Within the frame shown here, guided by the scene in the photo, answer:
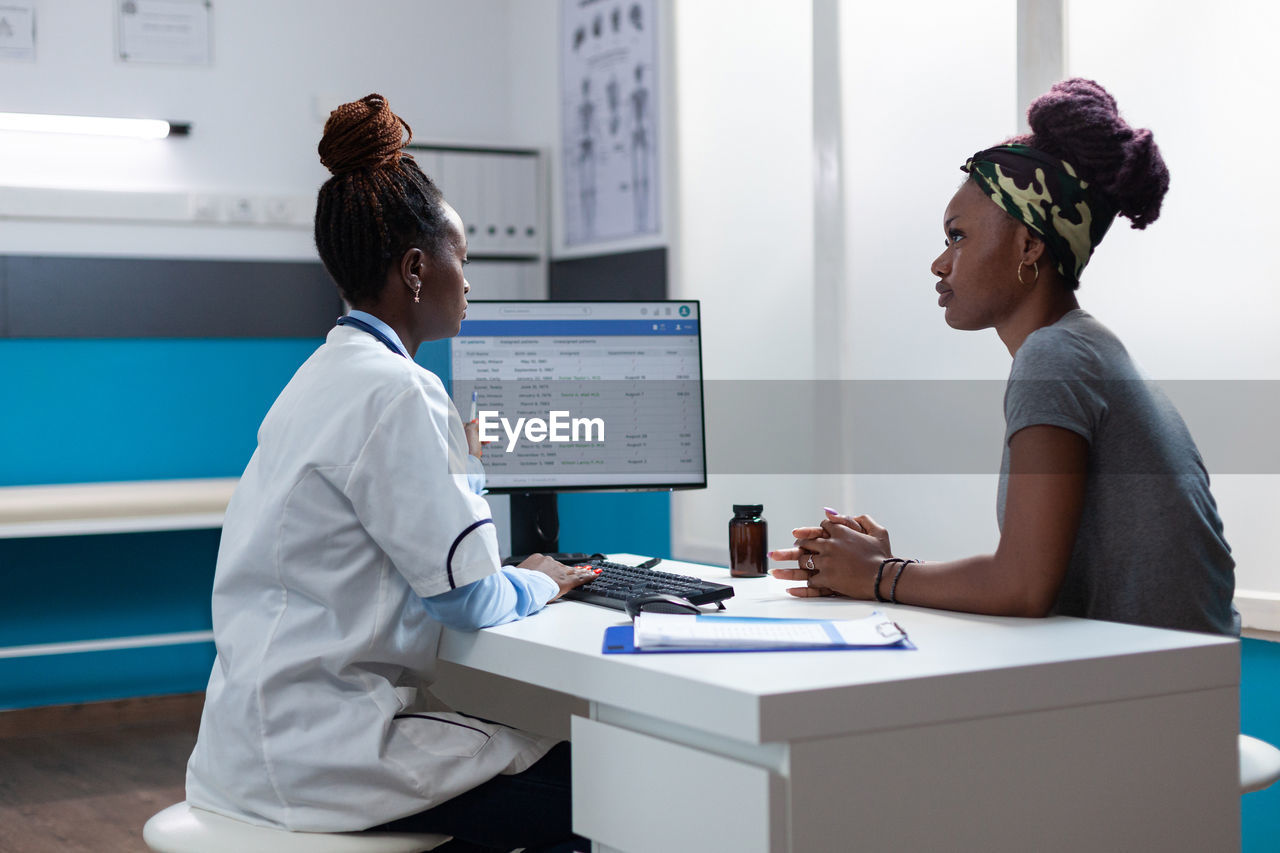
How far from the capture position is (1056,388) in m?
1.41

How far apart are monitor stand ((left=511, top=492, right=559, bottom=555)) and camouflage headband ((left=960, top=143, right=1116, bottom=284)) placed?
0.87m

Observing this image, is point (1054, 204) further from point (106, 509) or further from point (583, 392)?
point (106, 509)

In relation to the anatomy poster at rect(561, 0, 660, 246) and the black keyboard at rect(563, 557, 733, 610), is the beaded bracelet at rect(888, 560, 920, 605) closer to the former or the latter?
the black keyboard at rect(563, 557, 733, 610)

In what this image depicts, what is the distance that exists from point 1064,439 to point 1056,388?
0.19 feet

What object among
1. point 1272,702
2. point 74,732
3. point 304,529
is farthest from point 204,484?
point 1272,702

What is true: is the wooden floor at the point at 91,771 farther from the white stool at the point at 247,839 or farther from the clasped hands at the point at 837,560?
the clasped hands at the point at 837,560

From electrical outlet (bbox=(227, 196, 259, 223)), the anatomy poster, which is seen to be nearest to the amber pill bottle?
the anatomy poster

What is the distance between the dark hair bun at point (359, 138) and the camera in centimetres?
153

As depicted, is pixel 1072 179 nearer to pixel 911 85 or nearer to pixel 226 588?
pixel 226 588

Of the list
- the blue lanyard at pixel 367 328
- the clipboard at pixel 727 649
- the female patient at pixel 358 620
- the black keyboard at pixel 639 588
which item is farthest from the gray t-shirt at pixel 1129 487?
the blue lanyard at pixel 367 328

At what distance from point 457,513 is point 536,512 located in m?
0.71

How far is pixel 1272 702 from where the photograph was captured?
2.14 meters

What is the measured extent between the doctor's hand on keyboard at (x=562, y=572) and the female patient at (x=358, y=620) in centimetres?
18

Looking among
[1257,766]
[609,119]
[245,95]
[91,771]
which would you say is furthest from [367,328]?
[245,95]
